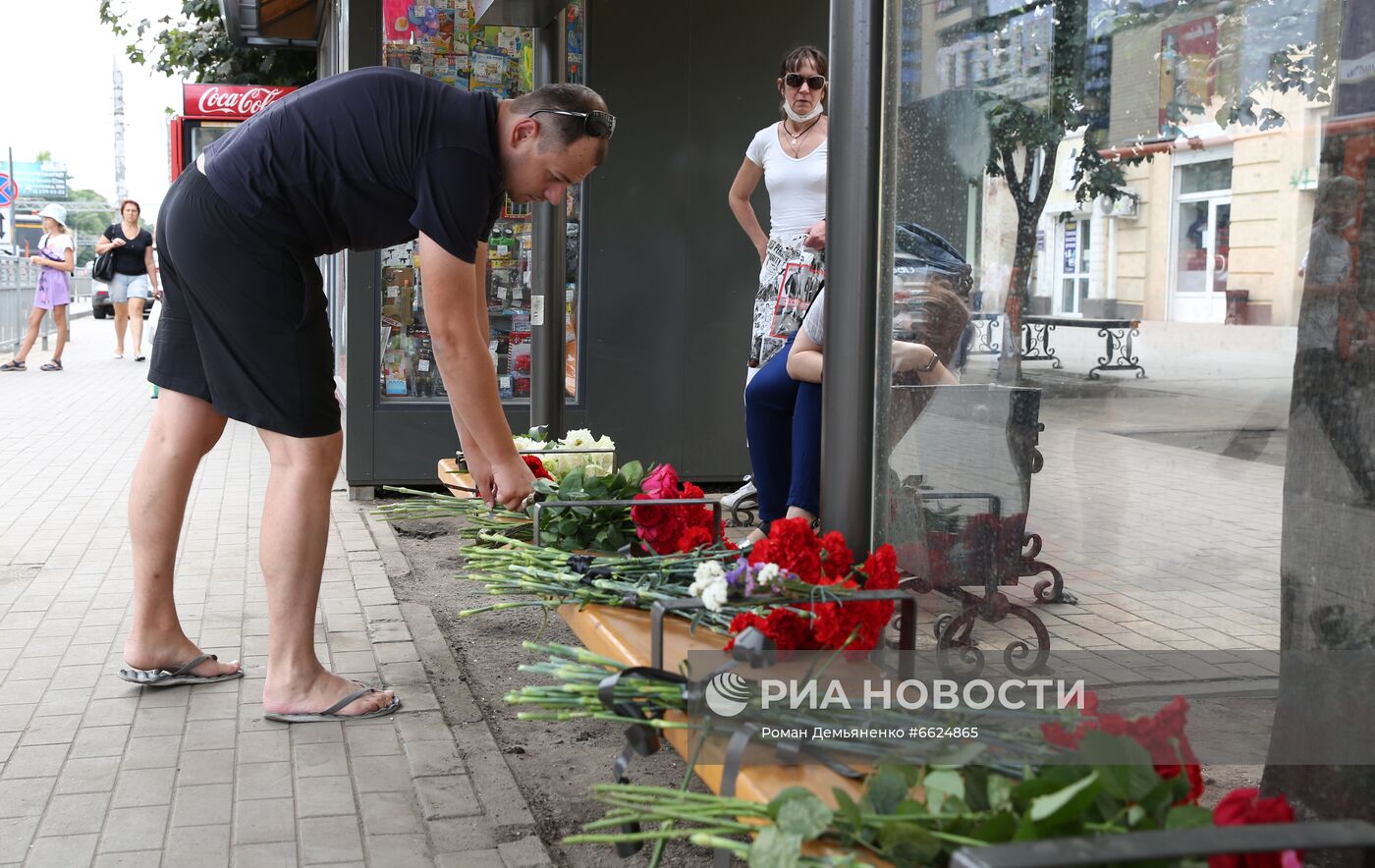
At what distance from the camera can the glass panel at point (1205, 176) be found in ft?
8.11

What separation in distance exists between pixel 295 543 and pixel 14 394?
11.4 meters

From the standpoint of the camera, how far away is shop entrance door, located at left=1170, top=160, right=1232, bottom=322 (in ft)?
8.17

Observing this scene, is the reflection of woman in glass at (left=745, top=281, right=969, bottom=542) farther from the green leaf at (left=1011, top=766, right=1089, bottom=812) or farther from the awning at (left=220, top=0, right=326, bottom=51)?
the awning at (left=220, top=0, right=326, bottom=51)

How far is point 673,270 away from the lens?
759 centimetres

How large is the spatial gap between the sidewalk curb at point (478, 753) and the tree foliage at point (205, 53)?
11.5 metres

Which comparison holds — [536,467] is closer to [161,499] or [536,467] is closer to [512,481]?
[512,481]

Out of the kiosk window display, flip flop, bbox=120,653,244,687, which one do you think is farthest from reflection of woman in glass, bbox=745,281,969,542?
the kiosk window display

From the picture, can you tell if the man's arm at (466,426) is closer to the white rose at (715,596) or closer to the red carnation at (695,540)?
the red carnation at (695,540)

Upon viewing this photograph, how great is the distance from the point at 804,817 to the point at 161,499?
8.77 feet

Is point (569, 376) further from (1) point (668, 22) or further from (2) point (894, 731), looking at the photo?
(2) point (894, 731)

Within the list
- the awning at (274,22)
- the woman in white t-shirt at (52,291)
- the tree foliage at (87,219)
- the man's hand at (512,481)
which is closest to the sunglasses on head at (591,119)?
the man's hand at (512,481)

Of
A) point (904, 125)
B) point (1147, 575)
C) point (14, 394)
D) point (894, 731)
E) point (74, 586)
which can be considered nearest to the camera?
point (894, 731)

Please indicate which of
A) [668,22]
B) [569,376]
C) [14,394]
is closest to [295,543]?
[569,376]

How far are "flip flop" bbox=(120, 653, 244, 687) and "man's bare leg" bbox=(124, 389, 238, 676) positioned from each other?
5 centimetres
